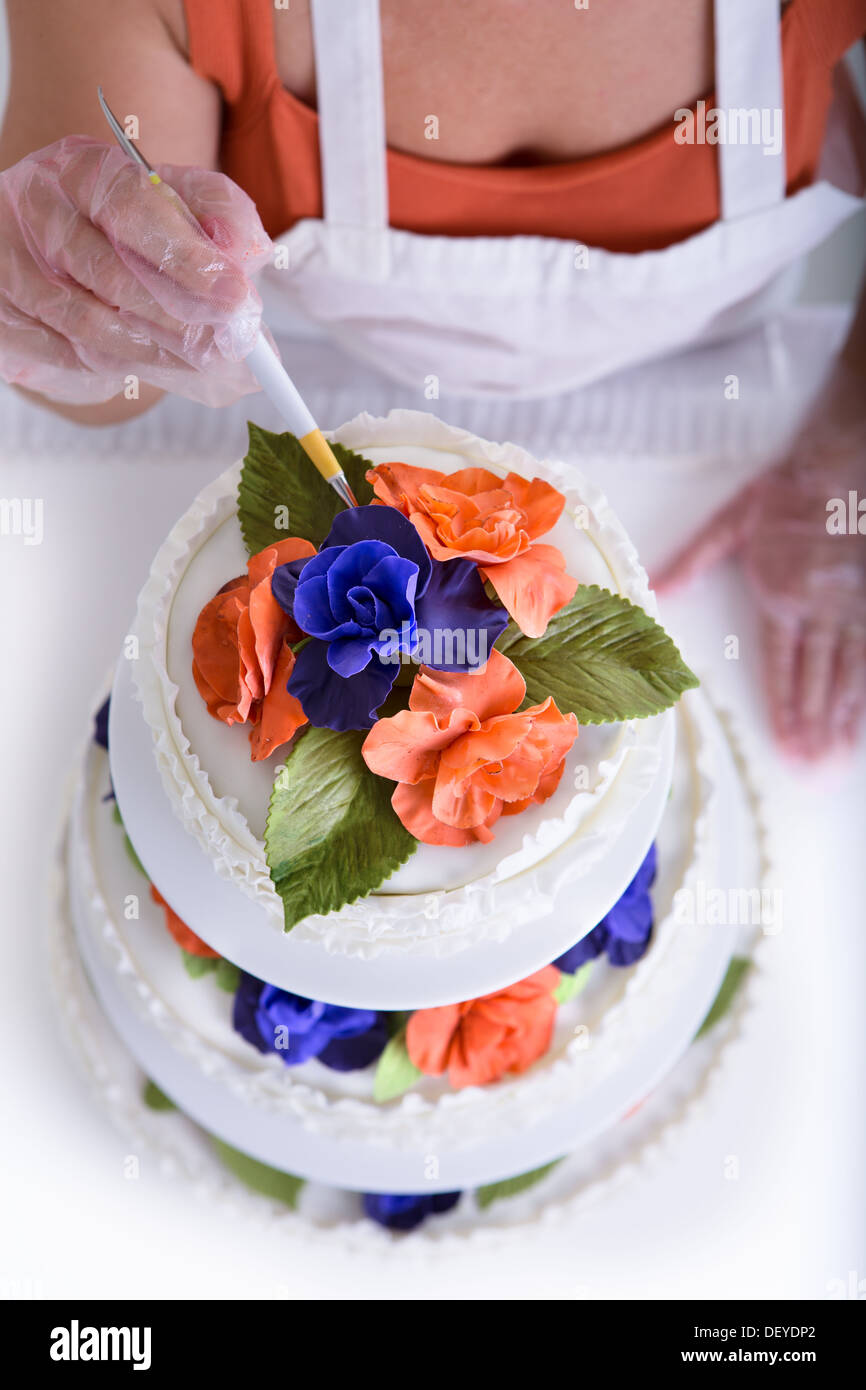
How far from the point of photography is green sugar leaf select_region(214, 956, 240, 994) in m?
0.67

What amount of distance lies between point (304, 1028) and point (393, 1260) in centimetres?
27

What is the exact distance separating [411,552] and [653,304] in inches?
24.3

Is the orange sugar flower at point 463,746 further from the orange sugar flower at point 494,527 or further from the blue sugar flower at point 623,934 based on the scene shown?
the blue sugar flower at point 623,934

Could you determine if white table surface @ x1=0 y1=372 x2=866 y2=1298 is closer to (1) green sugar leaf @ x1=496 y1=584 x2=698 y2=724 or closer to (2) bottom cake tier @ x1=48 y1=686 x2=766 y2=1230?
(2) bottom cake tier @ x1=48 y1=686 x2=766 y2=1230

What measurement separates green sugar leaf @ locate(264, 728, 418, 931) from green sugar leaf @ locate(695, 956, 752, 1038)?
1.61 ft

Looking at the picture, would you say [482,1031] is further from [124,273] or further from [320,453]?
[124,273]

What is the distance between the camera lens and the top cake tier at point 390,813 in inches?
18.9

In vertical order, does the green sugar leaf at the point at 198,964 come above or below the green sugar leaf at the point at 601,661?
below

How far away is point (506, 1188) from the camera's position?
2.55 feet

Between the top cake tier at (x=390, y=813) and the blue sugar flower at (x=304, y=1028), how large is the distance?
102 mm

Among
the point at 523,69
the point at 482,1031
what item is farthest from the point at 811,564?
the point at 482,1031

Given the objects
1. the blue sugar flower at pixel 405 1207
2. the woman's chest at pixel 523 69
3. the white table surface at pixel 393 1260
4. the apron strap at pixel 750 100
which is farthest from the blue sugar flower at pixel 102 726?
the apron strap at pixel 750 100

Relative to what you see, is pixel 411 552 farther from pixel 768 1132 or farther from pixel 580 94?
pixel 768 1132

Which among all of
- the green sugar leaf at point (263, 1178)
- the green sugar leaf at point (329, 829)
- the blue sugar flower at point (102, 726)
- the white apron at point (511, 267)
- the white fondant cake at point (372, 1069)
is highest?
the white apron at point (511, 267)
